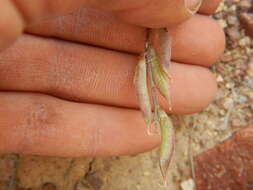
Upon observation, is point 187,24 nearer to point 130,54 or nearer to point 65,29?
point 130,54

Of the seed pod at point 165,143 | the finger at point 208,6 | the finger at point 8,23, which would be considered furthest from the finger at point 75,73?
the finger at point 8,23

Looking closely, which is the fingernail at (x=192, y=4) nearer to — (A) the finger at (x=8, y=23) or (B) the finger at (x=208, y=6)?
(B) the finger at (x=208, y=6)

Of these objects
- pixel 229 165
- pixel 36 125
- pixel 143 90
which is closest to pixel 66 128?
pixel 36 125

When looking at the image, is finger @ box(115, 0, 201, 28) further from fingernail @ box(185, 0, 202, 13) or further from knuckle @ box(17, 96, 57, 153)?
knuckle @ box(17, 96, 57, 153)

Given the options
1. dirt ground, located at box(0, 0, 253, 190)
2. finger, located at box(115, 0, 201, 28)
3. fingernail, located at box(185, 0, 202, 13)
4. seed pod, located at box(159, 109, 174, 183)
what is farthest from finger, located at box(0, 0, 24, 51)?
dirt ground, located at box(0, 0, 253, 190)

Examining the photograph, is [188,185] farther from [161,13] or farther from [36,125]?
[161,13]

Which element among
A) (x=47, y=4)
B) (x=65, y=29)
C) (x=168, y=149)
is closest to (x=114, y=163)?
(x=168, y=149)
